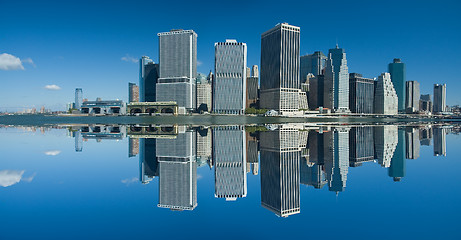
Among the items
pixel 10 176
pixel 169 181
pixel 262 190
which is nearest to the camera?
pixel 262 190

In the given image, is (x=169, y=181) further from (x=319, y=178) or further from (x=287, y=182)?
(x=319, y=178)

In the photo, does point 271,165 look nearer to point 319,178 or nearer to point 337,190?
point 319,178

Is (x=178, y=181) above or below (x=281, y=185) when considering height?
below

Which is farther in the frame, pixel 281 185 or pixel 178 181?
pixel 178 181

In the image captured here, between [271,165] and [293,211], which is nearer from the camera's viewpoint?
[293,211]

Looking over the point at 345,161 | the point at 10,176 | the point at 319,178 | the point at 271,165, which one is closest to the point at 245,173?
the point at 271,165

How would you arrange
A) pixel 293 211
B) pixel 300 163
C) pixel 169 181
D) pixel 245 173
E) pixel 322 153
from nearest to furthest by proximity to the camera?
pixel 293 211, pixel 169 181, pixel 245 173, pixel 300 163, pixel 322 153

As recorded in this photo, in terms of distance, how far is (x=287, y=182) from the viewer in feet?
42.2

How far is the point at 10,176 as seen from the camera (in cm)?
1316

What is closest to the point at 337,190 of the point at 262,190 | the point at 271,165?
the point at 262,190

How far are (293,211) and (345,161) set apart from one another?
913cm

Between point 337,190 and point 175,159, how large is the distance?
33.9ft

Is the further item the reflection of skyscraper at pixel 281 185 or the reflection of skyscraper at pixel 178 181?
the reflection of skyscraper at pixel 178 181

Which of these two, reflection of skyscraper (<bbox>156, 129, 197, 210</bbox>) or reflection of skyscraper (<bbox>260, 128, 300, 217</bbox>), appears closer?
reflection of skyscraper (<bbox>260, 128, 300, 217</bbox>)
